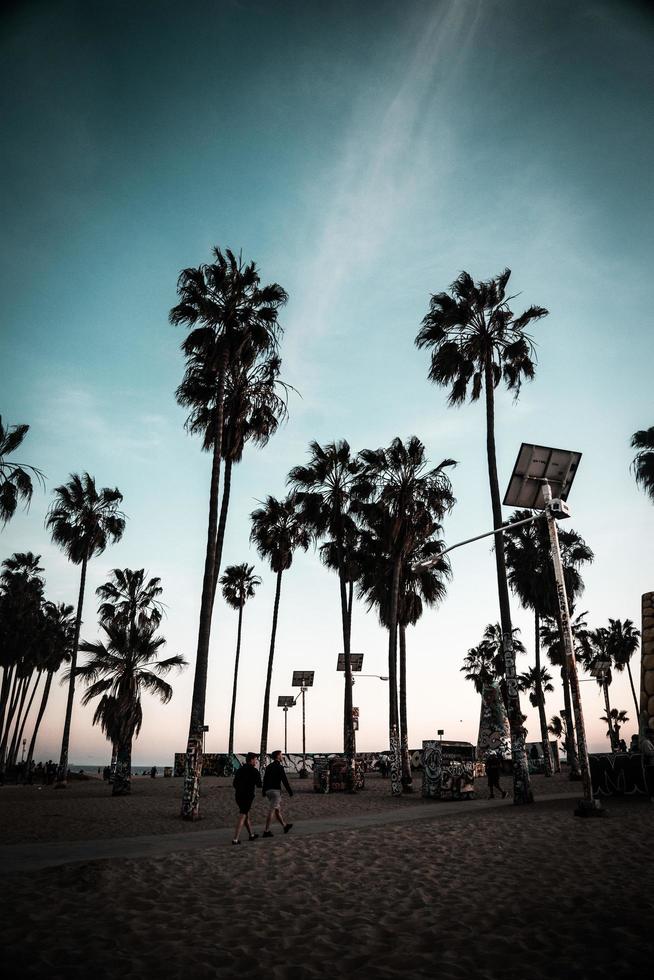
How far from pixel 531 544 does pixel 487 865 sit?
34922mm

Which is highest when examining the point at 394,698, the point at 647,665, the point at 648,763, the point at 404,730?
the point at 647,665

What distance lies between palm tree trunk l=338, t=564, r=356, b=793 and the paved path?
479 inches

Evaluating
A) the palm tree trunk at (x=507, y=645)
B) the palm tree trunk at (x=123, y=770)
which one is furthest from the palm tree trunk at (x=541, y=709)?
the palm tree trunk at (x=123, y=770)

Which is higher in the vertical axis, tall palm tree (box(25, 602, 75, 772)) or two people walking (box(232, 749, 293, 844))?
tall palm tree (box(25, 602, 75, 772))

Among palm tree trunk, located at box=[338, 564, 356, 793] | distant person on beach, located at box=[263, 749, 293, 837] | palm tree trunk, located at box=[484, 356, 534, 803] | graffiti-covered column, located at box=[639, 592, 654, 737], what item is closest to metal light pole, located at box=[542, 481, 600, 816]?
palm tree trunk, located at box=[484, 356, 534, 803]

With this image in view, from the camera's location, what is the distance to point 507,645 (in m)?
19.9

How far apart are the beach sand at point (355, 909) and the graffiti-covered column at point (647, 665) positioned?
1044 cm

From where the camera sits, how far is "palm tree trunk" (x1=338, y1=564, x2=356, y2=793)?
28781mm

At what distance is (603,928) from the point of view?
609 cm

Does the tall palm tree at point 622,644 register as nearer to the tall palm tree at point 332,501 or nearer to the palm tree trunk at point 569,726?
the palm tree trunk at point 569,726

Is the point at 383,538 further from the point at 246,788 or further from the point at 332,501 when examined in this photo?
the point at 246,788

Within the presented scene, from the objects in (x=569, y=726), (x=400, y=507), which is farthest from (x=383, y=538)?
(x=569, y=726)

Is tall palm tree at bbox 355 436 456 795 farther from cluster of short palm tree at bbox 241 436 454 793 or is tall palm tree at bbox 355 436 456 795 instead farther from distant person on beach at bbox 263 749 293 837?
distant person on beach at bbox 263 749 293 837

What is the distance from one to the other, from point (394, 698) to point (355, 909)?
2210 centimetres
